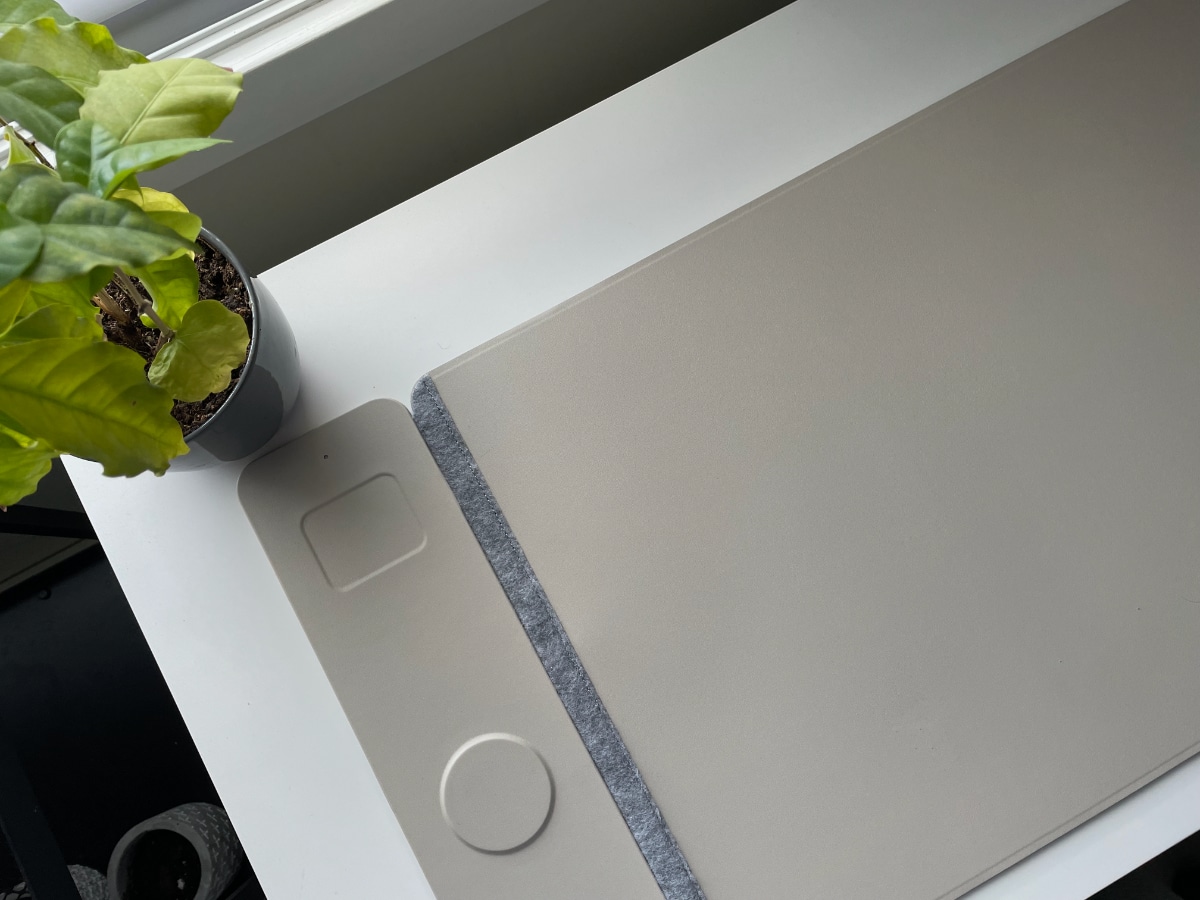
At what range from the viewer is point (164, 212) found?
34 centimetres

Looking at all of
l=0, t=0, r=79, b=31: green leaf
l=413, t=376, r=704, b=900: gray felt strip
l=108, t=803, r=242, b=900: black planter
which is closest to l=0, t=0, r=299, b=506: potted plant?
l=0, t=0, r=79, b=31: green leaf

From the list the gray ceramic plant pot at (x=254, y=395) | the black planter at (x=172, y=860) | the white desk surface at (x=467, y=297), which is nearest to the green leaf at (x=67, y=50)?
the gray ceramic plant pot at (x=254, y=395)

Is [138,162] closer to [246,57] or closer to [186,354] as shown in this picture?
[186,354]

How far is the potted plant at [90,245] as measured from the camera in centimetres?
28

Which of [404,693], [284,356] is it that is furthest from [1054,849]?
Answer: [284,356]

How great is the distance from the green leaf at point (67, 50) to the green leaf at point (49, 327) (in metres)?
0.08

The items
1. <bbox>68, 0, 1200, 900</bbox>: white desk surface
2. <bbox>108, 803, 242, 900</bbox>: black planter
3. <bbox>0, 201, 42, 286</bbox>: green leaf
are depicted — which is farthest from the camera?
<bbox>108, 803, 242, 900</bbox>: black planter

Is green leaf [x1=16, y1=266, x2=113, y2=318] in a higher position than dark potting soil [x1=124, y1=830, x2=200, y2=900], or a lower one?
higher

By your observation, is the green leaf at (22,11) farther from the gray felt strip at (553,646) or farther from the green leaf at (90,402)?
the gray felt strip at (553,646)

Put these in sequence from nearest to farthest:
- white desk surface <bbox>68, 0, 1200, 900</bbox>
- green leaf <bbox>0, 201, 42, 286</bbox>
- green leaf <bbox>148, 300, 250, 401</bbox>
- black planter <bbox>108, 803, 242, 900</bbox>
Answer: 1. green leaf <bbox>0, 201, 42, 286</bbox>
2. green leaf <bbox>148, 300, 250, 401</bbox>
3. white desk surface <bbox>68, 0, 1200, 900</bbox>
4. black planter <bbox>108, 803, 242, 900</bbox>

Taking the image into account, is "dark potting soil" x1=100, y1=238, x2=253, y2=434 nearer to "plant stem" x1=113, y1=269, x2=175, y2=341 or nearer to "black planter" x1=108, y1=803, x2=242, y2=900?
"plant stem" x1=113, y1=269, x2=175, y2=341

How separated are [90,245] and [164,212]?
8 cm

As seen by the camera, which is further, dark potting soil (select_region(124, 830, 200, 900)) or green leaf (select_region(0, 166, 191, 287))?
dark potting soil (select_region(124, 830, 200, 900))

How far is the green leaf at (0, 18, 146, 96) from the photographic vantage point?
12.7 inches
